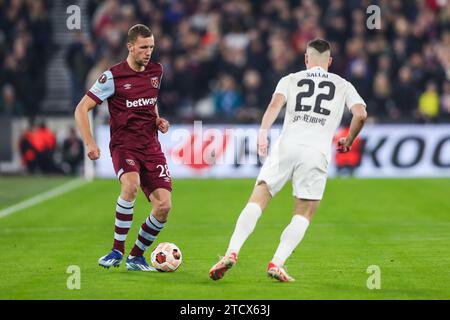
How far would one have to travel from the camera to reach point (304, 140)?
10.3 m

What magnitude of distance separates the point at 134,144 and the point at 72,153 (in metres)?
13.9

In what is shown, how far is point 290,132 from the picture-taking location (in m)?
10.3

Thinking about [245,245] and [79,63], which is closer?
[245,245]

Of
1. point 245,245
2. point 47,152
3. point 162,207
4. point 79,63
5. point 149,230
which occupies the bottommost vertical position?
point 47,152

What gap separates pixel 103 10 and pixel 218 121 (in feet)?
18.3

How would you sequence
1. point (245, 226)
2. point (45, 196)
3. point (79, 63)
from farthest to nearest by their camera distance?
point (79, 63)
point (45, 196)
point (245, 226)

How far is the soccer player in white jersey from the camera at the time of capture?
10.2 m

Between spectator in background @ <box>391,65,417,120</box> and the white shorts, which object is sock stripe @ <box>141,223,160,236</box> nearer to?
the white shorts

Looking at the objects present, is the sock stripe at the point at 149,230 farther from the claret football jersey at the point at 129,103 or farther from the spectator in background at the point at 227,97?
the spectator in background at the point at 227,97

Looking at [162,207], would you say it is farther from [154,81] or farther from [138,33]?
[138,33]

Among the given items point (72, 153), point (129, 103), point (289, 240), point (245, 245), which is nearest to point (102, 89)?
point (129, 103)

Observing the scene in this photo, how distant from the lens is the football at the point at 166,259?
11133 mm

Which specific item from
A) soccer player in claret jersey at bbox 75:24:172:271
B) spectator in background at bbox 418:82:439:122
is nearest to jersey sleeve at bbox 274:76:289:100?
soccer player in claret jersey at bbox 75:24:172:271
